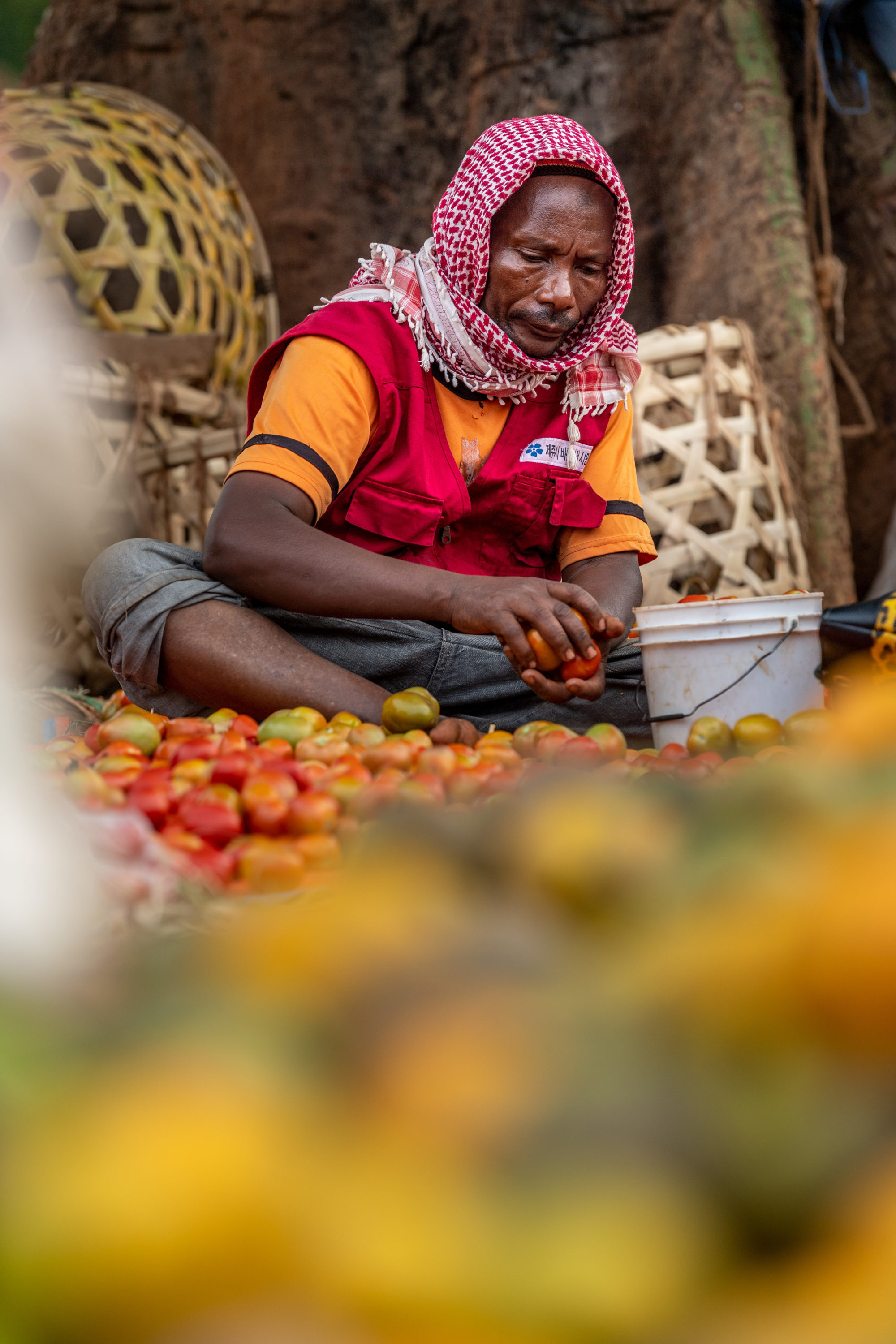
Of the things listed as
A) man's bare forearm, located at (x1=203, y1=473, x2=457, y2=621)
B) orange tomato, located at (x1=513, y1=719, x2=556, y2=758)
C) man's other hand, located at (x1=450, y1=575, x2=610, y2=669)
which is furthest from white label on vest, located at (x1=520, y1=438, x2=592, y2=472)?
orange tomato, located at (x1=513, y1=719, x2=556, y2=758)

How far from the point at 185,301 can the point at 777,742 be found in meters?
2.89

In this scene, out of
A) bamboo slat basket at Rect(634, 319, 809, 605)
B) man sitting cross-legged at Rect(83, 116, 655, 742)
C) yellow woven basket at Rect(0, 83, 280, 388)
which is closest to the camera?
man sitting cross-legged at Rect(83, 116, 655, 742)

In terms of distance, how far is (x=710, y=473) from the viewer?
11.2ft

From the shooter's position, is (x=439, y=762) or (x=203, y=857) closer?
(x=203, y=857)

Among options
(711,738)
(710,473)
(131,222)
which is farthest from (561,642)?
(131,222)

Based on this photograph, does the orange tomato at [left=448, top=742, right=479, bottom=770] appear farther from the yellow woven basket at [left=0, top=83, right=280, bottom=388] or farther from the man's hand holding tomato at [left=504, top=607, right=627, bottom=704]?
the yellow woven basket at [left=0, top=83, right=280, bottom=388]

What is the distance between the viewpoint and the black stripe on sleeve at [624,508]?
2.58 metres

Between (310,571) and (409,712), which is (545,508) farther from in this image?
(409,712)

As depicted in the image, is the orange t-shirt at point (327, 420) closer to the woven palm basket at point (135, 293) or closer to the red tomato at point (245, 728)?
the red tomato at point (245, 728)

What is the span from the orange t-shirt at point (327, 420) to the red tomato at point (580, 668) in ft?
2.10

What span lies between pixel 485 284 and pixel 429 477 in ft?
1.33

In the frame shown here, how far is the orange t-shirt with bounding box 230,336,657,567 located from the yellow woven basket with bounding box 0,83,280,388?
65.0 inches

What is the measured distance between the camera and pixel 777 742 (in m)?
1.61

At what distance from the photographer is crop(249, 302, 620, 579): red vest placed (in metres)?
2.30
